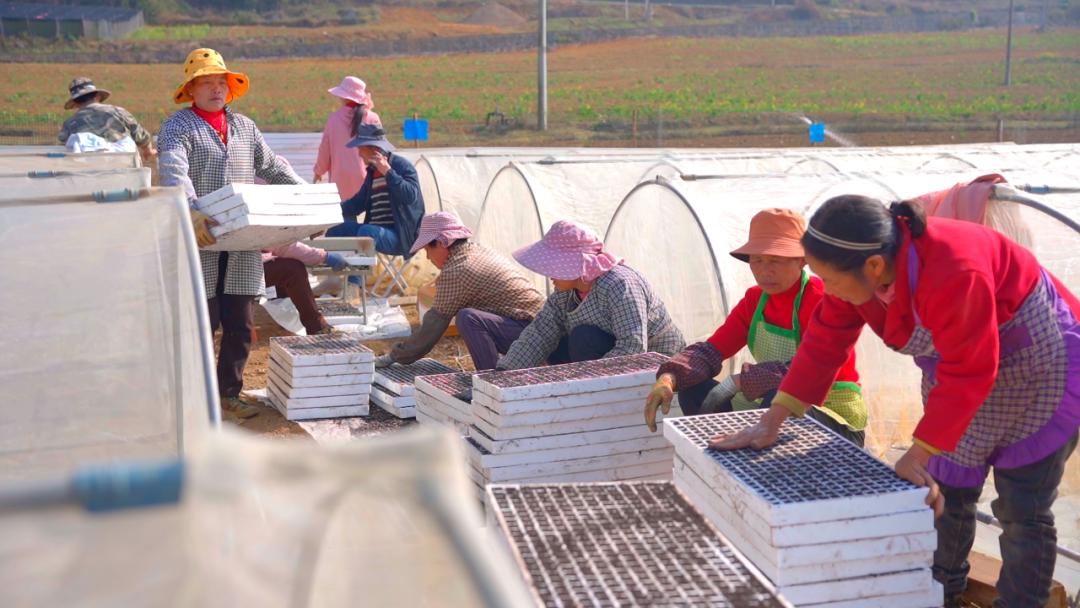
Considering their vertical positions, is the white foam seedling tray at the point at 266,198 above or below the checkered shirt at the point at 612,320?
above

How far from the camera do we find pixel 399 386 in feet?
18.0

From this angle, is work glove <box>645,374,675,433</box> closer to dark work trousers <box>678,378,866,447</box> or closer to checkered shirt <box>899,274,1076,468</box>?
dark work trousers <box>678,378,866,447</box>

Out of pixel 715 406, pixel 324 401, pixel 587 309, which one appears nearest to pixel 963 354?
pixel 715 406

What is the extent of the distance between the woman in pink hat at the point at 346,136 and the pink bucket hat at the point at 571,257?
155 inches

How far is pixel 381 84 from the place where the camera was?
45.4m

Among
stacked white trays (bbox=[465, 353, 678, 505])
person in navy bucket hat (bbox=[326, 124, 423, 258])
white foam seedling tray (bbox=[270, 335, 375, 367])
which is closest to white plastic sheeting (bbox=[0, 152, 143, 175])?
white foam seedling tray (bbox=[270, 335, 375, 367])

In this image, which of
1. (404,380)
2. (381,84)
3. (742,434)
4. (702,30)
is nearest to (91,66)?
(381,84)

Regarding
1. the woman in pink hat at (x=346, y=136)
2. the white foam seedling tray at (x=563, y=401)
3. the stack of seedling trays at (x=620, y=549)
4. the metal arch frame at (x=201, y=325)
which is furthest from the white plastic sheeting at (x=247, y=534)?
the woman in pink hat at (x=346, y=136)

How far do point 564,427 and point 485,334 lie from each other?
58.6 inches

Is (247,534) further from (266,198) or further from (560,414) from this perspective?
(266,198)

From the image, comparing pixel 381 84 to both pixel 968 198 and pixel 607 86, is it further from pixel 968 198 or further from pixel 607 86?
pixel 968 198

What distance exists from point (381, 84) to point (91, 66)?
11.7 metres

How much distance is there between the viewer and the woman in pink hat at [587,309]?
465 centimetres

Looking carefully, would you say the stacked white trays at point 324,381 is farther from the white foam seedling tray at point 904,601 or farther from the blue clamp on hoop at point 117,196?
the white foam seedling tray at point 904,601
